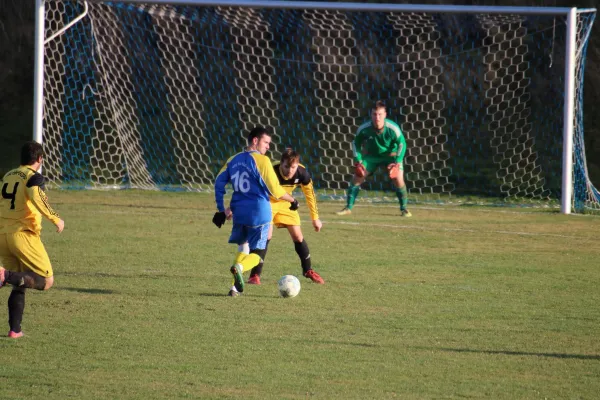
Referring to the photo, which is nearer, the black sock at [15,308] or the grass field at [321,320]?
the grass field at [321,320]

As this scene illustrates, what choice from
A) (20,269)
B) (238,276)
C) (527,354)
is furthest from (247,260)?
(527,354)

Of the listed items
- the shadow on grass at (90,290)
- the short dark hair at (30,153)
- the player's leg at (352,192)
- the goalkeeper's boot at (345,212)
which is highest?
the short dark hair at (30,153)

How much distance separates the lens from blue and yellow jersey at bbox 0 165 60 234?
6695 mm

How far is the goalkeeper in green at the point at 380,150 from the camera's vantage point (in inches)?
586

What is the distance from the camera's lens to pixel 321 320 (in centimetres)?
742

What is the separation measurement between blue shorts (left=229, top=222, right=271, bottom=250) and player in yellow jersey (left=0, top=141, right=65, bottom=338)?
6.46 ft

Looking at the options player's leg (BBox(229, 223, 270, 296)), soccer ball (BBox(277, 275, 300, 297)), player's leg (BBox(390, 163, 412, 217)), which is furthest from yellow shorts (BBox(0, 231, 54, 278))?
player's leg (BBox(390, 163, 412, 217))

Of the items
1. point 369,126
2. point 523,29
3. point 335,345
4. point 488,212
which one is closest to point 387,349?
point 335,345

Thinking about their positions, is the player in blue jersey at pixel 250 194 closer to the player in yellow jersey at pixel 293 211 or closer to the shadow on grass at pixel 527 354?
the player in yellow jersey at pixel 293 211

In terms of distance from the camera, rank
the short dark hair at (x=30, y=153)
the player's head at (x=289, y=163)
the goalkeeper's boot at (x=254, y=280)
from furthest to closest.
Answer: the goalkeeper's boot at (x=254, y=280), the player's head at (x=289, y=163), the short dark hair at (x=30, y=153)

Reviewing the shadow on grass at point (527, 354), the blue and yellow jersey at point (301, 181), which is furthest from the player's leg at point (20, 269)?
the blue and yellow jersey at point (301, 181)

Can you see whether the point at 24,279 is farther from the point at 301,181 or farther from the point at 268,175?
the point at 301,181

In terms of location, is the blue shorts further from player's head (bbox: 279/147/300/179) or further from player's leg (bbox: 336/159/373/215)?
player's leg (bbox: 336/159/373/215)

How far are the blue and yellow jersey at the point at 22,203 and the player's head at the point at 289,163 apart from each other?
8.82 ft
